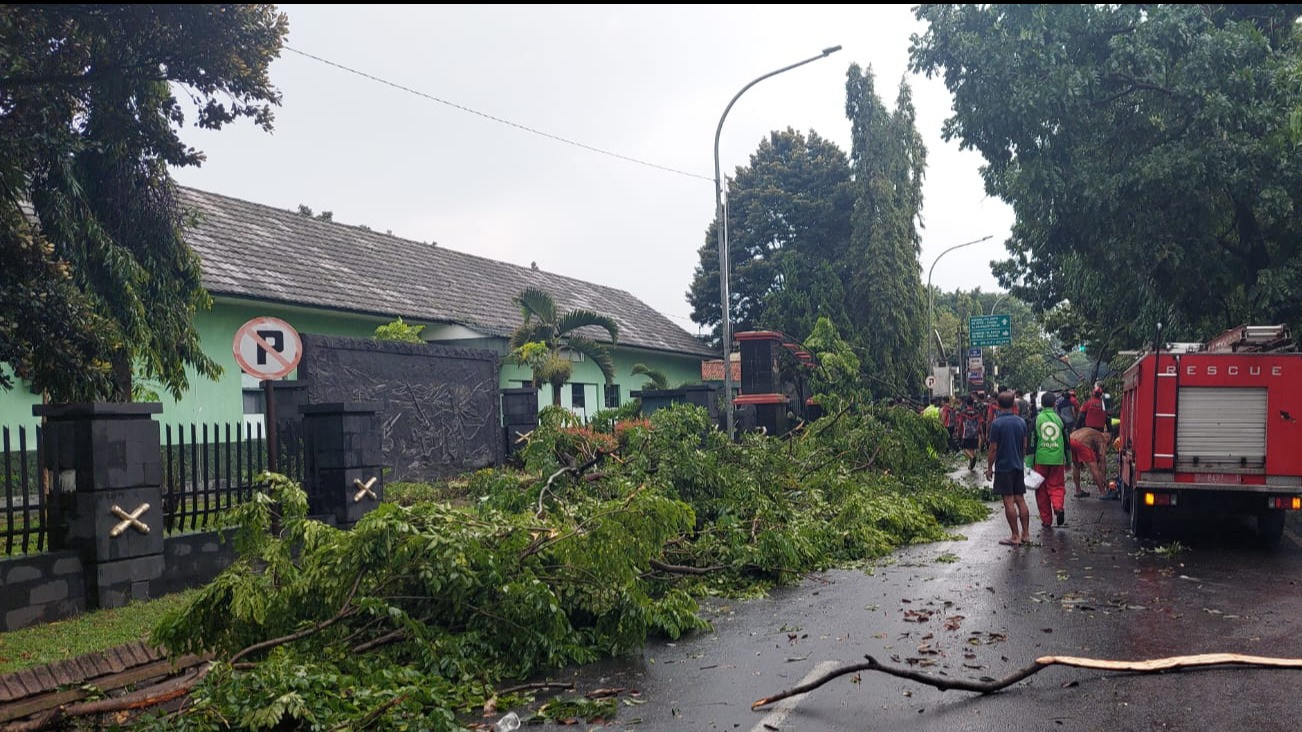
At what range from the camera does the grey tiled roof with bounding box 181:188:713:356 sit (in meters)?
20.6

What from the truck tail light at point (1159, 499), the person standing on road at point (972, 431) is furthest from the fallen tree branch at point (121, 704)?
the person standing on road at point (972, 431)

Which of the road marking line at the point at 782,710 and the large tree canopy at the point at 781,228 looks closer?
the road marking line at the point at 782,710

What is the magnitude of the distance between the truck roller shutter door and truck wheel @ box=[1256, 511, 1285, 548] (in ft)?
3.31

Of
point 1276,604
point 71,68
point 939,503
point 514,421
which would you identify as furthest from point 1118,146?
point 71,68

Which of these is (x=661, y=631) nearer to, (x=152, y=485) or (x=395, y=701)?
(x=395, y=701)

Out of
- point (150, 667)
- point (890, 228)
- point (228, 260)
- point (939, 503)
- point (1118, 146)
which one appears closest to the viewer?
point (150, 667)

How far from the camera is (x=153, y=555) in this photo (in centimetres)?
929

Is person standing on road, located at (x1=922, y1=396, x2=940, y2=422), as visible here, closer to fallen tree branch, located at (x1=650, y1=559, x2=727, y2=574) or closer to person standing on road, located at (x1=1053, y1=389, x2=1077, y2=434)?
person standing on road, located at (x1=1053, y1=389, x2=1077, y2=434)

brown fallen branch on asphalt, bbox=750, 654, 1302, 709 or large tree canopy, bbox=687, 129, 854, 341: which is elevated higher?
large tree canopy, bbox=687, 129, 854, 341

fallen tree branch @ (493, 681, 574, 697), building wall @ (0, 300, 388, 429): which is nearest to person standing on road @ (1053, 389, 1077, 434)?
building wall @ (0, 300, 388, 429)

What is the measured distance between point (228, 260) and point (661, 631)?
15.6 m

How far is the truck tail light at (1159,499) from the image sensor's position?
38.7ft

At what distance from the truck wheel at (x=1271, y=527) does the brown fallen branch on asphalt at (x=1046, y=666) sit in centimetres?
629

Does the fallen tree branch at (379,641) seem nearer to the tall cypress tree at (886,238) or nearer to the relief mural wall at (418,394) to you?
the relief mural wall at (418,394)
